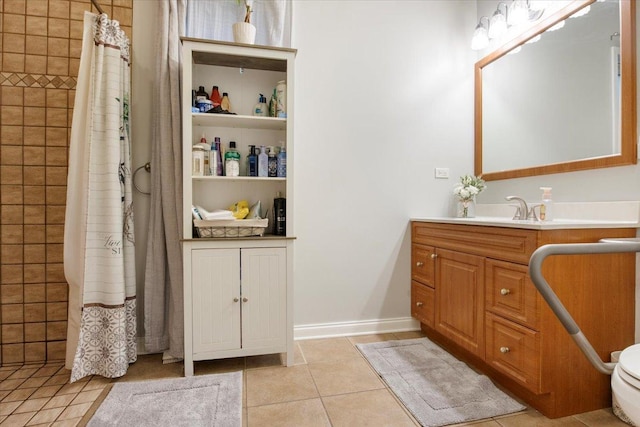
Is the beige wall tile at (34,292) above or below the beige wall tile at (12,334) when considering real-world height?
above

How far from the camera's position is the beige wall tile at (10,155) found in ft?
6.33

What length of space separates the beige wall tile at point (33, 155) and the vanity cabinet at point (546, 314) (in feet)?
8.25

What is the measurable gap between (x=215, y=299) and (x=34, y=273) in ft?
3.62

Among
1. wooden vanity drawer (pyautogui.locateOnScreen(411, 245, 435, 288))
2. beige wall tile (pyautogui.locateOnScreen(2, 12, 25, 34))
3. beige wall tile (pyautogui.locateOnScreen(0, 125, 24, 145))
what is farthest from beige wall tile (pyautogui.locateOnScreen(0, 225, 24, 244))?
wooden vanity drawer (pyautogui.locateOnScreen(411, 245, 435, 288))

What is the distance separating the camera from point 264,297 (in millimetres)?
1951

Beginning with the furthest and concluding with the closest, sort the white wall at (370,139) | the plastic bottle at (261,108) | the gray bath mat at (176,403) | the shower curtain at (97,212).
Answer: the white wall at (370,139)
the plastic bottle at (261,108)
the shower curtain at (97,212)
the gray bath mat at (176,403)

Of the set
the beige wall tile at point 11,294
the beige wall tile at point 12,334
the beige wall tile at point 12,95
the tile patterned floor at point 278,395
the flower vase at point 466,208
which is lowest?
the tile patterned floor at point 278,395

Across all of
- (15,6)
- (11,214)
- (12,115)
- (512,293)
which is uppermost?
(15,6)

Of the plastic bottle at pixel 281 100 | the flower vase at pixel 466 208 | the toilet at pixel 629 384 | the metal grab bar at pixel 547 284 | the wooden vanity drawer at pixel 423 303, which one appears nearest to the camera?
the toilet at pixel 629 384

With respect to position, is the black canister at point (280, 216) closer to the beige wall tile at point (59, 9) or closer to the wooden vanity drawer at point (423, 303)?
the wooden vanity drawer at point (423, 303)

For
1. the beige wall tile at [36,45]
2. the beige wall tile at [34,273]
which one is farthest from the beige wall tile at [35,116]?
the beige wall tile at [34,273]

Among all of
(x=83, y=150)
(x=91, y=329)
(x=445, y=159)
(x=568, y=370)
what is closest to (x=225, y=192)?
(x=83, y=150)

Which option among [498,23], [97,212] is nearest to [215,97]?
[97,212]

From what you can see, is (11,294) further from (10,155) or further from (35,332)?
(10,155)
